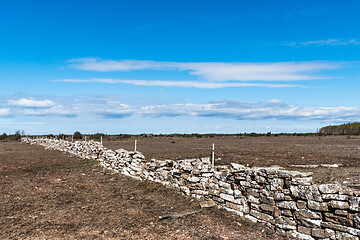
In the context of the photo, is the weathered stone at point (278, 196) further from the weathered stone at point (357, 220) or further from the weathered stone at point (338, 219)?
the weathered stone at point (357, 220)

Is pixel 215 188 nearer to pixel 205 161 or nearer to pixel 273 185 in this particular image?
pixel 205 161

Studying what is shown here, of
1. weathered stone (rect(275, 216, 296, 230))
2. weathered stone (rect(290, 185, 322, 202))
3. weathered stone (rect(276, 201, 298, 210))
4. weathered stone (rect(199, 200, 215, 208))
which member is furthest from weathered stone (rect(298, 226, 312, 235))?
weathered stone (rect(199, 200, 215, 208))

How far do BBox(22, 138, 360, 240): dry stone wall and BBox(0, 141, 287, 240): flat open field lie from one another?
1.27 feet

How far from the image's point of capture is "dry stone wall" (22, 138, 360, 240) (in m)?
6.33

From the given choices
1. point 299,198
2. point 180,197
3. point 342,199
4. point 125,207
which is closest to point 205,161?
point 180,197

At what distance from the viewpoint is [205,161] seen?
38.4 feet

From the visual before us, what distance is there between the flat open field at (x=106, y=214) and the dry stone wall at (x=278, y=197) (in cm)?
39

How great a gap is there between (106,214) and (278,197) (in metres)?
5.60

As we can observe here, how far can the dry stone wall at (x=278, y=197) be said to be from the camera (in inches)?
249

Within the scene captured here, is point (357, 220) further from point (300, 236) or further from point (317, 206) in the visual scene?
point (300, 236)

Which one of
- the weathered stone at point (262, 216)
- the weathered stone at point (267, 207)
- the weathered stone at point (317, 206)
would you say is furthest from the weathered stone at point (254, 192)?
the weathered stone at point (317, 206)

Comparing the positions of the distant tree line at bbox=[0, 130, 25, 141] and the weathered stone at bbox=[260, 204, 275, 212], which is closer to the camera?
the weathered stone at bbox=[260, 204, 275, 212]

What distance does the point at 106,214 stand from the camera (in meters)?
9.44

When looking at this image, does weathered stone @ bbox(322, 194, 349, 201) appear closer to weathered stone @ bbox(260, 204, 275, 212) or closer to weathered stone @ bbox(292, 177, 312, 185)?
weathered stone @ bbox(292, 177, 312, 185)
